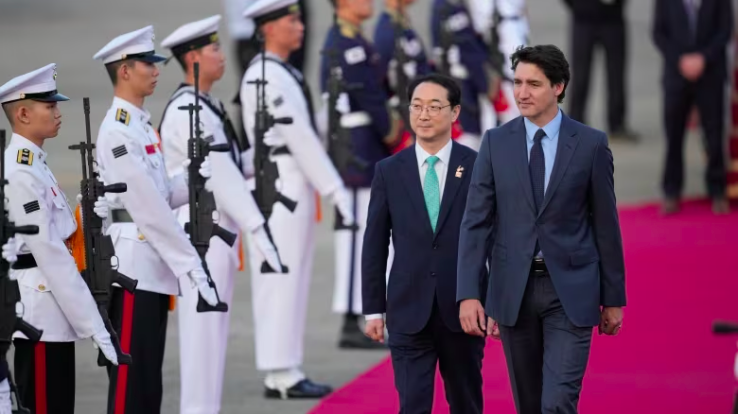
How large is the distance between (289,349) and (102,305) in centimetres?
219

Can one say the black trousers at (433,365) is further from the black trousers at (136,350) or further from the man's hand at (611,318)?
the black trousers at (136,350)

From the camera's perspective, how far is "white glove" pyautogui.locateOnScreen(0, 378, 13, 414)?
5.21 m

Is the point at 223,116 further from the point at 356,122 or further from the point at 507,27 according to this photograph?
the point at 507,27

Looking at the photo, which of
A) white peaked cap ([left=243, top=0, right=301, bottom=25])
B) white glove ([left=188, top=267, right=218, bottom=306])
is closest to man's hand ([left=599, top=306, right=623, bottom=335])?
white glove ([left=188, top=267, right=218, bottom=306])

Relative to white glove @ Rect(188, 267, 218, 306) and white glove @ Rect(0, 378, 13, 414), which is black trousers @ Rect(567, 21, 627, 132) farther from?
white glove @ Rect(0, 378, 13, 414)

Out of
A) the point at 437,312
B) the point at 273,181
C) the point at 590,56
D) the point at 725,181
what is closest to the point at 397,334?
the point at 437,312

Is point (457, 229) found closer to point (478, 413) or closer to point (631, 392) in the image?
point (478, 413)

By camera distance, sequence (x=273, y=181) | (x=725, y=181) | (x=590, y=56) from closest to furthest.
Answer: (x=273, y=181), (x=725, y=181), (x=590, y=56)

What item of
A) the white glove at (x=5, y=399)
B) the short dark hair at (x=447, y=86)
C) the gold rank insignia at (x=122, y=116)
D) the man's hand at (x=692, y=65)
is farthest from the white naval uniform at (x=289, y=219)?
the man's hand at (x=692, y=65)

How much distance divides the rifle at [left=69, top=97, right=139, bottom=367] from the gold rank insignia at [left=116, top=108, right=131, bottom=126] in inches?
13.9

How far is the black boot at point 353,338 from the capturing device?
9266 mm

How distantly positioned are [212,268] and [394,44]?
302 cm

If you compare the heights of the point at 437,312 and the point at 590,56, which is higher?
the point at 590,56

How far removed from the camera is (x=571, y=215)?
5.76 meters
